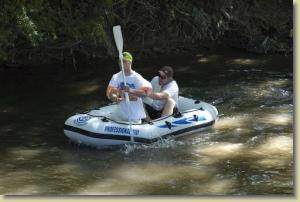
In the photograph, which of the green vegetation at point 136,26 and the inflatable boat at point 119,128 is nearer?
the inflatable boat at point 119,128

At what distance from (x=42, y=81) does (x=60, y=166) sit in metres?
5.50

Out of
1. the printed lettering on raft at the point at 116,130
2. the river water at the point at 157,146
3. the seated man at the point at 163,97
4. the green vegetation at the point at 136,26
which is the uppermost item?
the green vegetation at the point at 136,26

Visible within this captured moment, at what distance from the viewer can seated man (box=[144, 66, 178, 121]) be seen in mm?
8684

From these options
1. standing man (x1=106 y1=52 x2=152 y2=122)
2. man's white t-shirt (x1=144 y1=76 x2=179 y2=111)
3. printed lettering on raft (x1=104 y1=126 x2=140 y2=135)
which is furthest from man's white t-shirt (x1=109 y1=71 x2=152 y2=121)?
man's white t-shirt (x1=144 y1=76 x2=179 y2=111)

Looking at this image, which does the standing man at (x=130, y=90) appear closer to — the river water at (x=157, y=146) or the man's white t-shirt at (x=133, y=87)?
the man's white t-shirt at (x=133, y=87)

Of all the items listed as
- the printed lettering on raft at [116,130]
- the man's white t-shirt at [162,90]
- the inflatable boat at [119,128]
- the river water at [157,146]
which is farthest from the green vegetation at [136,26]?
the printed lettering on raft at [116,130]

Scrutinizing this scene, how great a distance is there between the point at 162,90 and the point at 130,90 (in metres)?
0.74

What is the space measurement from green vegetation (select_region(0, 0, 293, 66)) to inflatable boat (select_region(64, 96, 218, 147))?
92.8 inches

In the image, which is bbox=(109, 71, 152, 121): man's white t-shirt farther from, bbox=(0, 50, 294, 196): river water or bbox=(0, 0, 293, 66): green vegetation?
bbox=(0, 0, 293, 66): green vegetation

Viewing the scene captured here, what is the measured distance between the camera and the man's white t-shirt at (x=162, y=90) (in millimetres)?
8805

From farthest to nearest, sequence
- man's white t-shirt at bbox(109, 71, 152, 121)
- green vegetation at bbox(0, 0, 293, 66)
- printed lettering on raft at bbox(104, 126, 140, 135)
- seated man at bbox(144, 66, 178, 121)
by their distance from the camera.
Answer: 1. green vegetation at bbox(0, 0, 293, 66)
2. seated man at bbox(144, 66, 178, 121)
3. man's white t-shirt at bbox(109, 71, 152, 121)
4. printed lettering on raft at bbox(104, 126, 140, 135)

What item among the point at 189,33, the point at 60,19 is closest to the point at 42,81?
the point at 60,19

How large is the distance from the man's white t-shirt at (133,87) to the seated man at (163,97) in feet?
0.64

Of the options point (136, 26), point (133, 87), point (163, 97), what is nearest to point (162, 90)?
point (163, 97)
